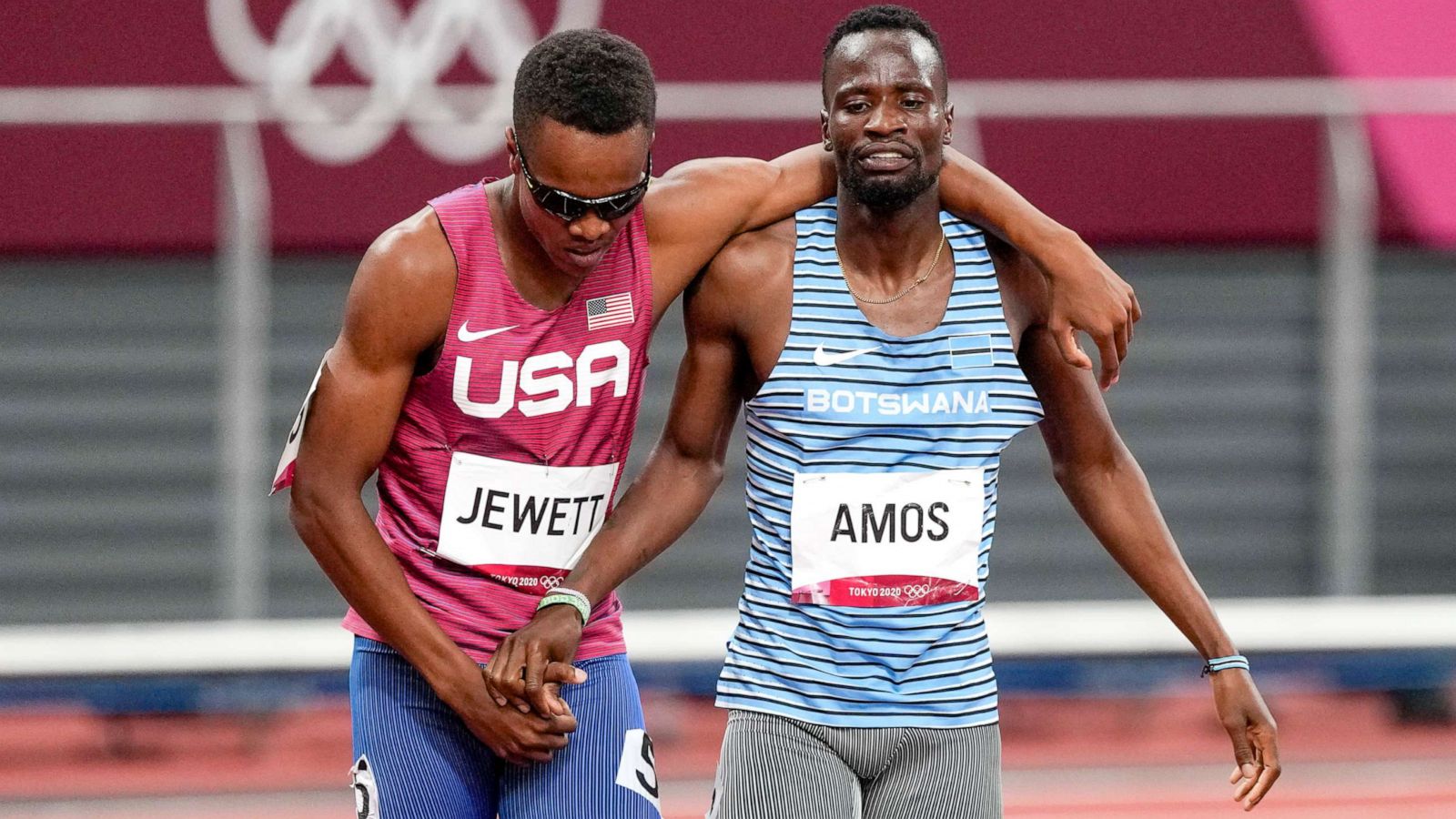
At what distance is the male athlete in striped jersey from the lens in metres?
Answer: 3.14

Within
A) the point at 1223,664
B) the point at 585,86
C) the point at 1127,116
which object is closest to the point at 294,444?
the point at 585,86

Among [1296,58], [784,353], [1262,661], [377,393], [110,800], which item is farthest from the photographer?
[1296,58]

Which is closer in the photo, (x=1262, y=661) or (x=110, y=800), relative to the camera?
(x=110, y=800)

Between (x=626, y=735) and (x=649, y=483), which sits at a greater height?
(x=649, y=483)

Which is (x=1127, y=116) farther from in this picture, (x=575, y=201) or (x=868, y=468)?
(x=575, y=201)

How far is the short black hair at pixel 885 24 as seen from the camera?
317 cm

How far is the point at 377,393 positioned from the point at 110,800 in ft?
14.0

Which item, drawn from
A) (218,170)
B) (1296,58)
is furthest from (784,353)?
(1296,58)

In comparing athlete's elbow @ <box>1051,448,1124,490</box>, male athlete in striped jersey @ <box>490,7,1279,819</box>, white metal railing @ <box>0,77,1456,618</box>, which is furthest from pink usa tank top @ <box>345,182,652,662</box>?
white metal railing @ <box>0,77,1456,618</box>

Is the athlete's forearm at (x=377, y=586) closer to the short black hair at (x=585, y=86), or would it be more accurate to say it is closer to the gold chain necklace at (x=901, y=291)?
the short black hair at (x=585, y=86)

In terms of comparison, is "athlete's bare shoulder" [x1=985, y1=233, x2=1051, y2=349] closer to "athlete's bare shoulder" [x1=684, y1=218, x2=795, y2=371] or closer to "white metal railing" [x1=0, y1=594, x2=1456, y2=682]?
"athlete's bare shoulder" [x1=684, y1=218, x2=795, y2=371]

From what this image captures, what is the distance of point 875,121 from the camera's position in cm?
310

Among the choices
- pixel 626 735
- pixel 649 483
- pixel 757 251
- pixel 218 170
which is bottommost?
pixel 626 735

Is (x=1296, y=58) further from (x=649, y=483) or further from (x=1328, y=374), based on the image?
(x=649, y=483)
